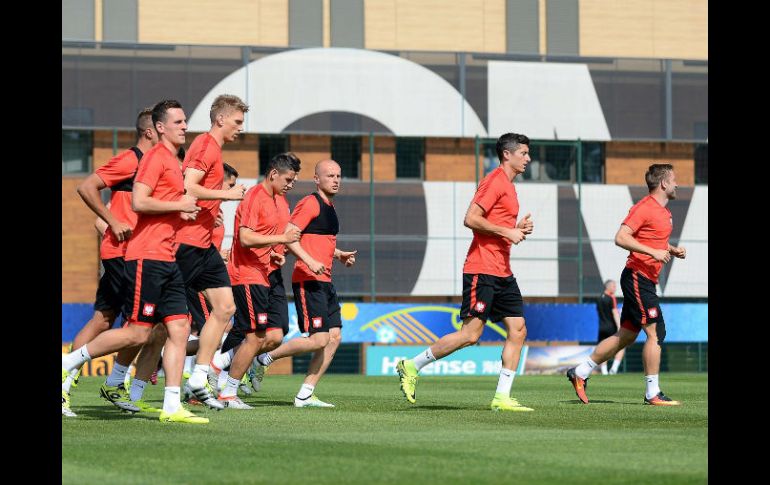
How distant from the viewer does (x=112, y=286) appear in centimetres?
1244

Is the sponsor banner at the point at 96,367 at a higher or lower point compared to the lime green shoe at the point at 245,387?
lower

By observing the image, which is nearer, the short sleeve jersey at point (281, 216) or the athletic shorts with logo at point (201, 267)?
the athletic shorts with logo at point (201, 267)

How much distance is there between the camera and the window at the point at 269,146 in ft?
114

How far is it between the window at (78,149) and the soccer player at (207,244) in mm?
22441

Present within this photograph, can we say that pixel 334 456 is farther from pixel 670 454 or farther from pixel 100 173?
pixel 100 173

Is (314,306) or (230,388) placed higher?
(314,306)

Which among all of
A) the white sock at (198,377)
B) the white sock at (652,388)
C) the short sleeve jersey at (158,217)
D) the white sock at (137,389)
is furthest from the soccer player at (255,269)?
the white sock at (652,388)

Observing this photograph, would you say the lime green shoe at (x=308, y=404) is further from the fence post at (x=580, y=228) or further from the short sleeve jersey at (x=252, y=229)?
the fence post at (x=580, y=228)

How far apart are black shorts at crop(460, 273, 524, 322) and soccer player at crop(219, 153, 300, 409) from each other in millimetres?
1760

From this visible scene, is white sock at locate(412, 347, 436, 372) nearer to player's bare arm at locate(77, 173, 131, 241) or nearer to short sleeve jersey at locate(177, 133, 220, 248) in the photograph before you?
short sleeve jersey at locate(177, 133, 220, 248)

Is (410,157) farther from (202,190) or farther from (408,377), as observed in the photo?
(202,190)

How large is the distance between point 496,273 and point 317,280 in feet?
6.76

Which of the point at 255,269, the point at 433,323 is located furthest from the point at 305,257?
the point at 433,323
